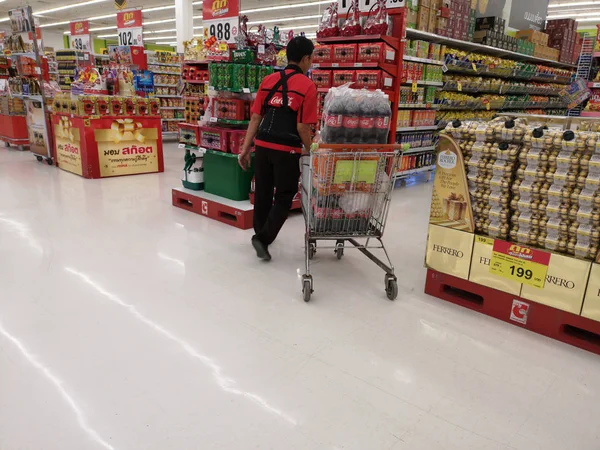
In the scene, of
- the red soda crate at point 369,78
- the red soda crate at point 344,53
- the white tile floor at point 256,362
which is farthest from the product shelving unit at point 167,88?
the white tile floor at point 256,362

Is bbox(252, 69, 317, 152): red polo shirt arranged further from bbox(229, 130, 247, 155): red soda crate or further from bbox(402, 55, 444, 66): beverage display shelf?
bbox(402, 55, 444, 66): beverage display shelf

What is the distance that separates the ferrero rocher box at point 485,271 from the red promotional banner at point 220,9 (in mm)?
6468

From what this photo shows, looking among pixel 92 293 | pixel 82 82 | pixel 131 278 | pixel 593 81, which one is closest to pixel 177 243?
pixel 131 278

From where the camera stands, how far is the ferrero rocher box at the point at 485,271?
105 inches

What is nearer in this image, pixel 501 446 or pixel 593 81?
pixel 501 446

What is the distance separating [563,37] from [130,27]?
11085 millimetres

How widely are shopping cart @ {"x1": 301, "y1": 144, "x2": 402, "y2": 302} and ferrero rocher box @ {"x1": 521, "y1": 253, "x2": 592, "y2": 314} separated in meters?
0.90

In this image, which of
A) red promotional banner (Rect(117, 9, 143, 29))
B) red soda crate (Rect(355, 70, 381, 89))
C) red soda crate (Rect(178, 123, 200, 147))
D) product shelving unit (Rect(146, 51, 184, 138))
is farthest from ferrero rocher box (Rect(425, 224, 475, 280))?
red promotional banner (Rect(117, 9, 143, 29))

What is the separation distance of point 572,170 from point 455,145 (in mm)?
633

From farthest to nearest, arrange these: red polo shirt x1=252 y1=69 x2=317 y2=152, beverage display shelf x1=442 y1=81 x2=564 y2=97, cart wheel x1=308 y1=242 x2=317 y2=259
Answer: beverage display shelf x1=442 y1=81 x2=564 y2=97, cart wheel x1=308 y1=242 x2=317 y2=259, red polo shirt x1=252 y1=69 x2=317 y2=152

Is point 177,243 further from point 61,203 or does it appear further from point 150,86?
point 150,86

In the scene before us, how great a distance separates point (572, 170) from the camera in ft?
7.73

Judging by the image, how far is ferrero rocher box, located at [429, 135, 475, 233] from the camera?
2713 mm

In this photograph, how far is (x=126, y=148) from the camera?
696cm
